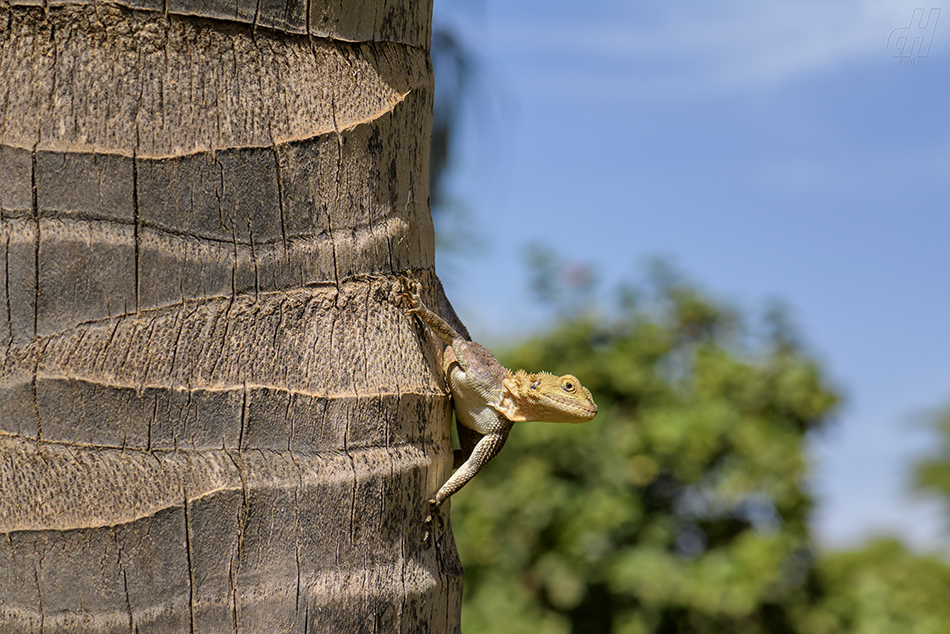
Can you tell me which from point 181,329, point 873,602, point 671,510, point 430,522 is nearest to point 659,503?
point 671,510

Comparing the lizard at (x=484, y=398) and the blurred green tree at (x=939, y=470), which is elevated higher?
the lizard at (x=484, y=398)

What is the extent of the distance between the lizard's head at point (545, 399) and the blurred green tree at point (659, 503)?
2.68 m

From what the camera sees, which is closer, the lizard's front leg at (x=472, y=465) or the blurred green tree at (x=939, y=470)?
the lizard's front leg at (x=472, y=465)

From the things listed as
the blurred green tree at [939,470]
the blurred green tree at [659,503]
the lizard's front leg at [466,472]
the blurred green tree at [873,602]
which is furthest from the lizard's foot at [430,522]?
the blurred green tree at [939,470]

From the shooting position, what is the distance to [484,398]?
82.6 inches

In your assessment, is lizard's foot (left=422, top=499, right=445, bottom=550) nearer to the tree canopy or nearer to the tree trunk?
the tree trunk

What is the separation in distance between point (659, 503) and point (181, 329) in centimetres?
419

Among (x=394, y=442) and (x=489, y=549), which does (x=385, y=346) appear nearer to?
(x=394, y=442)

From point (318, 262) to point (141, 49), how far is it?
0.42 metres

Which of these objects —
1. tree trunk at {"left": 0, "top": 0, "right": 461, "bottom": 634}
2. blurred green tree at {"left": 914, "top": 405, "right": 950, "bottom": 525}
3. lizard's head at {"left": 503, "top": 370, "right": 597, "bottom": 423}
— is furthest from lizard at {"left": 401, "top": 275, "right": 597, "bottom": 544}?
blurred green tree at {"left": 914, "top": 405, "right": 950, "bottom": 525}

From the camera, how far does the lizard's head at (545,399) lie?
7.22ft

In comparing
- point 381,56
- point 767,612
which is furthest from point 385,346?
point 767,612

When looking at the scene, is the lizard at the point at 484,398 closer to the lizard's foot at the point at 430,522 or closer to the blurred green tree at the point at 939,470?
the lizard's foot at the point at 430,522

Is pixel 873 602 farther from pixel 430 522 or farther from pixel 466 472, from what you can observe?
pixel 430 522
